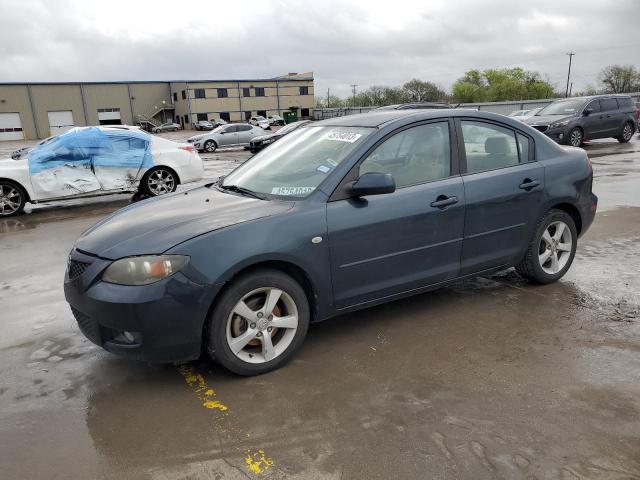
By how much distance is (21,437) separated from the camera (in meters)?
2.92

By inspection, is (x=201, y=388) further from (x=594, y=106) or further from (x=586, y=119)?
(x=594, y=106)

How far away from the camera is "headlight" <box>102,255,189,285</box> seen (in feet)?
10.3

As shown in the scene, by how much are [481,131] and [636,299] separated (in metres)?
1.99

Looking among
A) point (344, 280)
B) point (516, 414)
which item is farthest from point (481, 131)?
point (516, 414)

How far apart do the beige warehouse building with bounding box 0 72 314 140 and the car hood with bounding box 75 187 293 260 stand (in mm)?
74060

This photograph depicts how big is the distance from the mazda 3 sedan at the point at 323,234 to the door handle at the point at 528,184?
0.05 feet

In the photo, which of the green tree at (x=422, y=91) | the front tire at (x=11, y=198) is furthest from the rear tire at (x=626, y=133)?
the green tree at (x=422, y=91)

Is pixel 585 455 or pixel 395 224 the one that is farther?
pixel 395 224

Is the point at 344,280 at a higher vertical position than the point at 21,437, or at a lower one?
higher

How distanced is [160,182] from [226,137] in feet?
60.7

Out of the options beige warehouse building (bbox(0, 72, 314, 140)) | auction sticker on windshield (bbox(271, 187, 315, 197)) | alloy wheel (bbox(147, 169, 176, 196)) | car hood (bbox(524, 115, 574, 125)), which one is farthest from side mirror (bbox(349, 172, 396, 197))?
beige warehouse building (bbox(0, 72, 314, 140))

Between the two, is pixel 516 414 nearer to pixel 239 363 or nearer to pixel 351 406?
pixel 351 406

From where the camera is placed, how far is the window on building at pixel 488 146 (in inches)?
173

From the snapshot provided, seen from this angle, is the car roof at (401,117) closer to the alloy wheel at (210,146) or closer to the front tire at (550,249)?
the front tire at (550,249)
